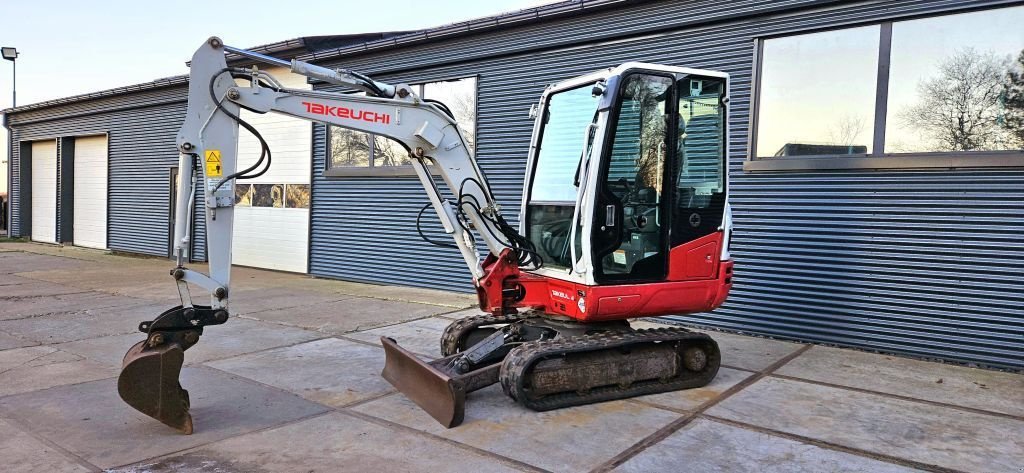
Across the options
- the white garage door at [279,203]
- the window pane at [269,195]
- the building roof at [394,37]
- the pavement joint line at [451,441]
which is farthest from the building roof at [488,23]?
the pavement joint line at [451,441]

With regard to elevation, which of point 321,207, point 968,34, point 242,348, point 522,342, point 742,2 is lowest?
point 242,348

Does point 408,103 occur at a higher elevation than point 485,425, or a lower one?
higher

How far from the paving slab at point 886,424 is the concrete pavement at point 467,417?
0.06ft

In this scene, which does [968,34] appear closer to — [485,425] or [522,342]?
[522,342]

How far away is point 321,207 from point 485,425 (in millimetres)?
8375

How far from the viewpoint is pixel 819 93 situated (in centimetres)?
712

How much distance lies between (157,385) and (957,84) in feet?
23.1

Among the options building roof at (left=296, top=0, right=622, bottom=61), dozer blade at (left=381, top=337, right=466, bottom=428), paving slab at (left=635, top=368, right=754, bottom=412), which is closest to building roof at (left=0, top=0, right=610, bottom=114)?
building roof at (left=296, top=0, right=622, bottom=61)

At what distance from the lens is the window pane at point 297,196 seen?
1233 centimetres

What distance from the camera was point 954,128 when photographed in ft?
20.8

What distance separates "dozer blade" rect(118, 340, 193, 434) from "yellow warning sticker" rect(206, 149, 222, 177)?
110 centimetres

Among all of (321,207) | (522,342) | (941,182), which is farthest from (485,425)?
(321,207)

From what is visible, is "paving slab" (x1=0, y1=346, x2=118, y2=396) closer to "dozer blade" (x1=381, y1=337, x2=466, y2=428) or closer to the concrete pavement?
the concrete pavement

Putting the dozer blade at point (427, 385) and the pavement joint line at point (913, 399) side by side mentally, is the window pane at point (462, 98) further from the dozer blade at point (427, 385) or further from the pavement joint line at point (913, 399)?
the pavement joint line at point (913, 399)
